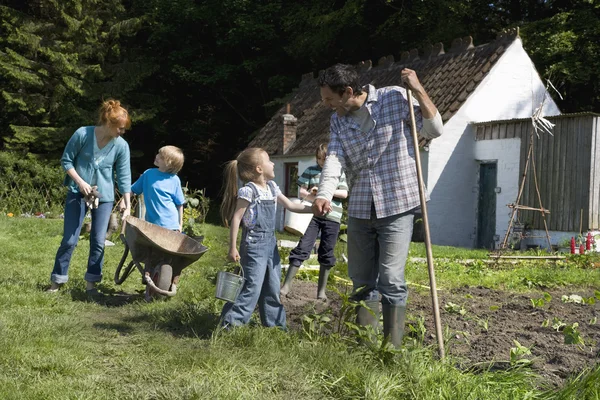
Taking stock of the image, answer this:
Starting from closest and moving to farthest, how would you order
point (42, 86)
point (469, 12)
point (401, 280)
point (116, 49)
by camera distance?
point (401, 280)
point (469, 12)
point (42, 86)
point (116, 49)

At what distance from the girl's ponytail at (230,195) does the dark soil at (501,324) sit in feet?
2.93

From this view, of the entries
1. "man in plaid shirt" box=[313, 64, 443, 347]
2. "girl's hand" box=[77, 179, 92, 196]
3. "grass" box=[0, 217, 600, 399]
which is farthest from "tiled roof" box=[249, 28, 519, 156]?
"man in plaid shirt" box=[313, 64, 443, 347]

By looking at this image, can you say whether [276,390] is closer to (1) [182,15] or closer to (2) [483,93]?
(2) [483,93]

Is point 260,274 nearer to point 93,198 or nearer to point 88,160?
point 93,198

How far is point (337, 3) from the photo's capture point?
26.5 meters

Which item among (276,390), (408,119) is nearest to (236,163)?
(408,119)

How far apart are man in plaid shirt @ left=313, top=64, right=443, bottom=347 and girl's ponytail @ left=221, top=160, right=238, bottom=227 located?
0.97m

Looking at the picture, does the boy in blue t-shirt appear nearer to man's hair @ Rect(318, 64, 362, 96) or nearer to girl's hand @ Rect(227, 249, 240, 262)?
girl's hand @ Rect(227, 249, 240, 262)

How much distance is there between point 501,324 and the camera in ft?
17.1

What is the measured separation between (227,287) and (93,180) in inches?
101

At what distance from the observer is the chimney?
21938 millimetres

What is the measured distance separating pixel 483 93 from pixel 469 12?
7.12 metres

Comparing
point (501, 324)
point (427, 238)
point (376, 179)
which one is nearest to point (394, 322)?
point (427, 238)

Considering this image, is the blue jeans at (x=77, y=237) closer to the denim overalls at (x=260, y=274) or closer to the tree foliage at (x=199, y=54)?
the denim overalls at (x=260, y=274)
